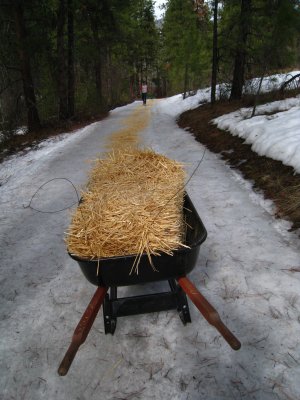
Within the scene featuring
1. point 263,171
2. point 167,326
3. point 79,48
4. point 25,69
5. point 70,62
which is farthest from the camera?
point 79,48

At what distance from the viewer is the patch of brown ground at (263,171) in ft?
16.5

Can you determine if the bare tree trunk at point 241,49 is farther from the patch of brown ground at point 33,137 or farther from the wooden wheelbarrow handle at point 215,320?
the wooden wheelbarrow handle at point 215,320

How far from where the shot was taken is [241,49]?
13.1 m

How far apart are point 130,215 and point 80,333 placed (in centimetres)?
104

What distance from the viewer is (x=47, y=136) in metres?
12.5

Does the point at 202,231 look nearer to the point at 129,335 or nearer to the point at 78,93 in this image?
the point at 129,335

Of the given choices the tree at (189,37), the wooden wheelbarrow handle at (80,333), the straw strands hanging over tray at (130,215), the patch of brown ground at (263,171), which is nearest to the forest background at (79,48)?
the tree at (189,37)

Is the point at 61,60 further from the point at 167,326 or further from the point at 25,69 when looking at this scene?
the point at 167,326

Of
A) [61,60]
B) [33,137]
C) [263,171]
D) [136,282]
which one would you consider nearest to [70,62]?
[61,60]

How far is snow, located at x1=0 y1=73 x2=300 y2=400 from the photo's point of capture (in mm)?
2445

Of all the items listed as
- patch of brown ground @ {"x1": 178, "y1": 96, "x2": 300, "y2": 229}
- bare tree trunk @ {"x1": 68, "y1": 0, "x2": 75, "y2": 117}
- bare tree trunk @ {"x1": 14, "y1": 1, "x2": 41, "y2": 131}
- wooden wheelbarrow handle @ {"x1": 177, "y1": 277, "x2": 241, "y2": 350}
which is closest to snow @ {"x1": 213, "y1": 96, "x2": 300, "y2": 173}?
patch of brown ground @ {"x1": 178, "y1": 96, "x2": 300, "y2": 229}

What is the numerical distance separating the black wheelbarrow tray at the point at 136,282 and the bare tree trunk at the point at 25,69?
39.5ft

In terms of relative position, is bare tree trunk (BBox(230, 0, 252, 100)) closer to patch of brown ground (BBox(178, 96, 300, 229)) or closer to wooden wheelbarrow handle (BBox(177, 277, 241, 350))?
patch of brown ground (BBox(178, 96, 300, 229))

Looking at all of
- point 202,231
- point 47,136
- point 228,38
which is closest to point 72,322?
point 202,231
